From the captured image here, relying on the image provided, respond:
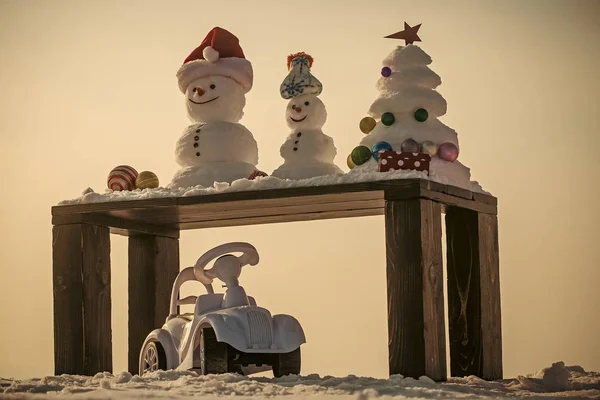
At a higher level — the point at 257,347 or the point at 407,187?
the point at 407,187

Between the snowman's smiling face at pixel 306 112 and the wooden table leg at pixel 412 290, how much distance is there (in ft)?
2.37

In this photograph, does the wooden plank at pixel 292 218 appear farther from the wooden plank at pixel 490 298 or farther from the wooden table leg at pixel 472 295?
the wooden plank at pixel 490 298

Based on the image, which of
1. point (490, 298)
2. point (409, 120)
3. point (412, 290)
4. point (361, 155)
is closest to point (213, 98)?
point (361, 155)

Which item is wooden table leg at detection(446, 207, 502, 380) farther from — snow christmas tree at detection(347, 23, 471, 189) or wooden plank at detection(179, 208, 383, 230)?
wooden plank at detection(179, 208, 383, 230)

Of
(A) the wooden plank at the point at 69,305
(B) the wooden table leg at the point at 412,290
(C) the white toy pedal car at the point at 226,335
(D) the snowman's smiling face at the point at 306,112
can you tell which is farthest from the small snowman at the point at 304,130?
(A) the wooden plank at the point at 69,305

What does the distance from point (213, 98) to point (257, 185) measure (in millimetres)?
727

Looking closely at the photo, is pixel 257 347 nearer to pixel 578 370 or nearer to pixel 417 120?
pixel 417 120

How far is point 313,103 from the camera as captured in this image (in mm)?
5680

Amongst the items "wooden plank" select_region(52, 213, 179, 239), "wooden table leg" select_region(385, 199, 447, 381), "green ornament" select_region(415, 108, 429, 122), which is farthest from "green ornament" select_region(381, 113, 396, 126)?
"wooden plank" select_region(52, 213, 179, 239)

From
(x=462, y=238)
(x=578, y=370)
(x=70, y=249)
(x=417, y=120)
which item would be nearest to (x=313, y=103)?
(x=417, y=120)

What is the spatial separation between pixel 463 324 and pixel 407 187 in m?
1.01

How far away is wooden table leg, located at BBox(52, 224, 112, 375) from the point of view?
580 cm

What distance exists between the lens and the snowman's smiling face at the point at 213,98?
5918mm

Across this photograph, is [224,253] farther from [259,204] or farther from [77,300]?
[77,300]
